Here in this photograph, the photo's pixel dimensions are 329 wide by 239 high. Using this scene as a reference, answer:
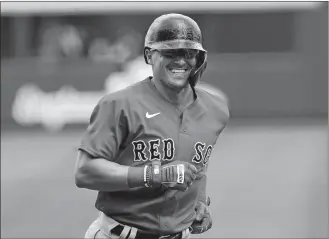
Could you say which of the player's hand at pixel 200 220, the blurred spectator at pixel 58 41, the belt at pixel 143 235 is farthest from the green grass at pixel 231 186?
the belt at pixel 143 235

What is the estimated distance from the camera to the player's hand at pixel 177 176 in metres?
3.15

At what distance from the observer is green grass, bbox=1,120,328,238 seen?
8602mm

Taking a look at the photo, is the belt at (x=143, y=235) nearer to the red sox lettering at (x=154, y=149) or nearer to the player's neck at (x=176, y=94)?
the red sox lettering at (x=154, y=149)

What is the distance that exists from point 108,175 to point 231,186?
8036 mm

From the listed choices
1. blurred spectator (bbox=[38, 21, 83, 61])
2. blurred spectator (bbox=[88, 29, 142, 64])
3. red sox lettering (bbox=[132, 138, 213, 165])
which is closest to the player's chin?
red sox lettering (bbox=[132, 138, 213, 165])

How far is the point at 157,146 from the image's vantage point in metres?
3.35

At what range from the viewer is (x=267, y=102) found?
18234 mm

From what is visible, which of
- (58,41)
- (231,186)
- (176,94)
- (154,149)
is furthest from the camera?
(58,41)

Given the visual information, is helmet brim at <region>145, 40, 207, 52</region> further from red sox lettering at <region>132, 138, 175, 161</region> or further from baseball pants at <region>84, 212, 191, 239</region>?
baseball pants at <region>84, 212, 191, 239</region>

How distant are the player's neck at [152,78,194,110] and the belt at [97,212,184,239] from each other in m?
0.63

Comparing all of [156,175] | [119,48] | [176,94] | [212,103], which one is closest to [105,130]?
[156,175]

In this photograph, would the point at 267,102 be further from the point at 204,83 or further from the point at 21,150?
the point at 21,150

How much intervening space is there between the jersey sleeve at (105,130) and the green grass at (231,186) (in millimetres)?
4737

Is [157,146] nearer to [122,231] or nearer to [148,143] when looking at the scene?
[148,143]
